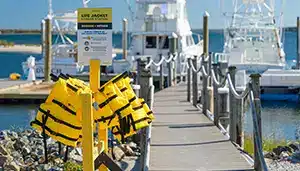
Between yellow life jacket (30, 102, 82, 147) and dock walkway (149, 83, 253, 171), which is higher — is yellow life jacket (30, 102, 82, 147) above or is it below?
above

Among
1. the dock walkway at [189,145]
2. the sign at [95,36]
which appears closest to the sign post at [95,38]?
the sign at [95,36]

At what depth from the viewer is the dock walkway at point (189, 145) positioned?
8438 millimetres

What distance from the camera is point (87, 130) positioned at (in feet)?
18.1

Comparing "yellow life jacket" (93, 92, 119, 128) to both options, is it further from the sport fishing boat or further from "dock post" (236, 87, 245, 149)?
the sport fishing boat

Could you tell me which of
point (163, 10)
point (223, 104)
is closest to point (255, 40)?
point (163, 10)

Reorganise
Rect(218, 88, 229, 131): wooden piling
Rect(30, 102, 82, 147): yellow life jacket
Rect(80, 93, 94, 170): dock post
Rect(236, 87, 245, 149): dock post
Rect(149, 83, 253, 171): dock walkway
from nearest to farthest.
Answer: Rect(80, 93, 94, 170): dock post → Rect(30, 102, 82, 147): yellow life jacket → Rect(149, 83, 253, 171): dock walkway → Rect(236, 87, 245, 149): dock post → Rect(218, 88, 229, 131): wooden piling

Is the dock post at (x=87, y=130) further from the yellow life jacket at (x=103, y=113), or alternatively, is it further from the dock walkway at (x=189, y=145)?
the dock walkway at (x=189, y=145)

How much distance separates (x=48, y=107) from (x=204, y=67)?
31.3ft

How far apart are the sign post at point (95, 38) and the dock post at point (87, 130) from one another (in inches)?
26.1

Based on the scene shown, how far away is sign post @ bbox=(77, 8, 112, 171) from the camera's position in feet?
20.5

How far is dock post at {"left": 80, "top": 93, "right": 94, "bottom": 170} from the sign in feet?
2.92

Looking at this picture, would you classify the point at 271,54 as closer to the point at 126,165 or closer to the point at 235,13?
the point at 235,13

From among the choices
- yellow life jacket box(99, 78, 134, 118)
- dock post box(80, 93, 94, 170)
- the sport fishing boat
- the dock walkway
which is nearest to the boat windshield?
the sport fishing boat

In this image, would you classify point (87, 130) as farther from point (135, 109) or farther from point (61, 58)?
point (61, 58)
